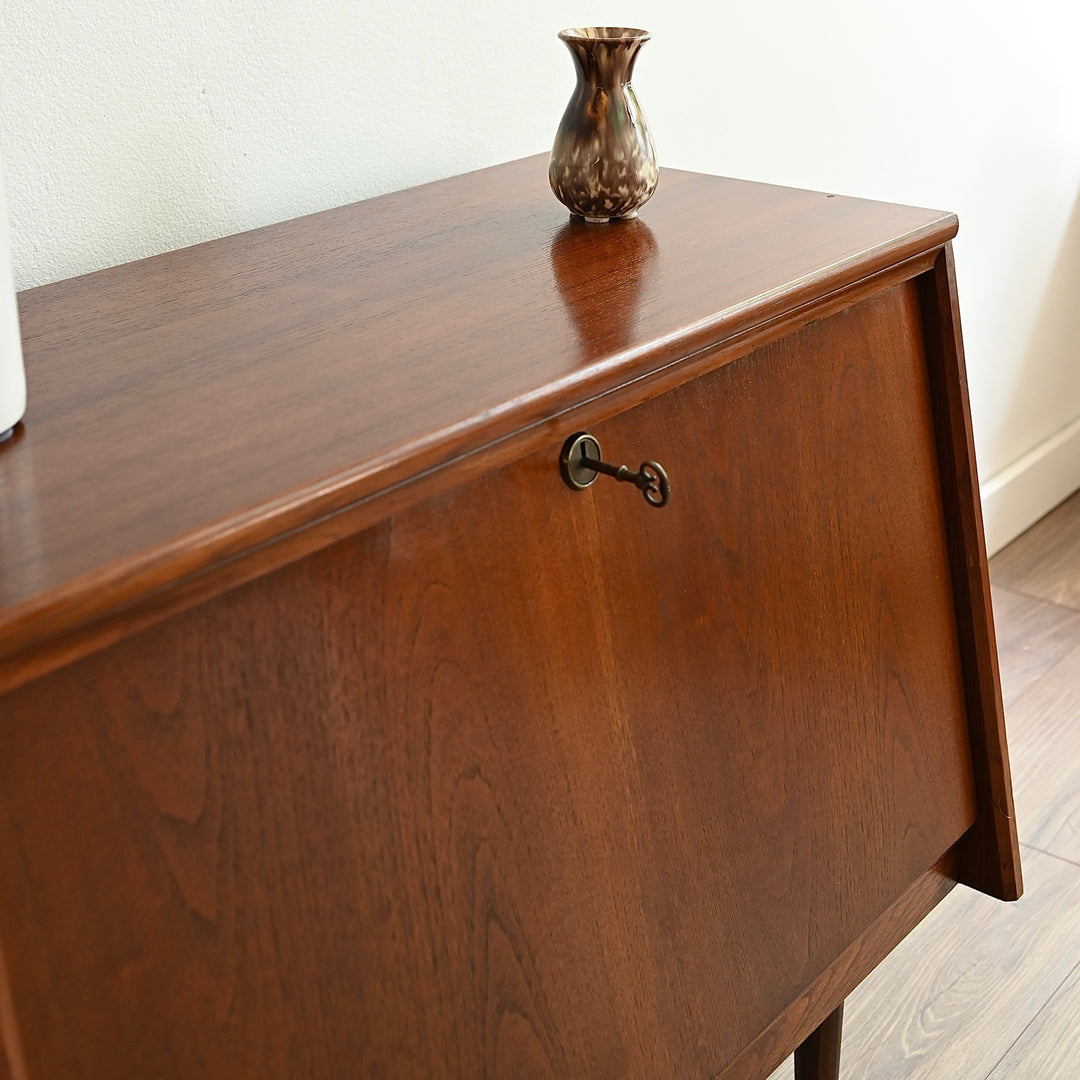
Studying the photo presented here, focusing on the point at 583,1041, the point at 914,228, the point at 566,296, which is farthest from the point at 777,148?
the point at 583,1041

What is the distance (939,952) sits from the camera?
1351 mm

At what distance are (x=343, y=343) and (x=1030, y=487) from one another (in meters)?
1.72

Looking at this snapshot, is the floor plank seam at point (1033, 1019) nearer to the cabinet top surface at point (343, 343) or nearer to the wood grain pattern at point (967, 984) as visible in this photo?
the wood grain pattern at point (967, 984)

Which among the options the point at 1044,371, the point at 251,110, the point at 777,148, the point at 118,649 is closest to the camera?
the point at 118,649

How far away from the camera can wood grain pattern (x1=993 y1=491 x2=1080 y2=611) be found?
1.97 metres

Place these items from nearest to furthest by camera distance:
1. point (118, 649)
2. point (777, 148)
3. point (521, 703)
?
1. point (118, 649)
2. point (521, 703)
3. point (777, 148)

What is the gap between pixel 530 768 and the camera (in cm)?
66

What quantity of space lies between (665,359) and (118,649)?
0.32 meters

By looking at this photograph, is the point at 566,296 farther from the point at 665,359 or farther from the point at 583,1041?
the point at 583,1041

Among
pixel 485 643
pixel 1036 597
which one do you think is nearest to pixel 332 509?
pixel 485 643

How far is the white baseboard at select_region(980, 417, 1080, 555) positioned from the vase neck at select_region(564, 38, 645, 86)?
1315mm

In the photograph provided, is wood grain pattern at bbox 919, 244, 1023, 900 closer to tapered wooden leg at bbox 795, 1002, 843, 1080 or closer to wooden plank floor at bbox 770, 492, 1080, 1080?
tapered wooden leg at bbox 795, 1002, 843, 1080

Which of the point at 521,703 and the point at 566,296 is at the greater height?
the point at 566,296

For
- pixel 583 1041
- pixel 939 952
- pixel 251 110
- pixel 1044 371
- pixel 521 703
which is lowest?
pixel 939 952
